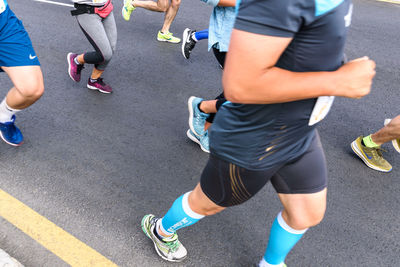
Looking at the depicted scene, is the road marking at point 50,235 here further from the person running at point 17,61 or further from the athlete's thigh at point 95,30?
the athlete's thigh at point 95,30

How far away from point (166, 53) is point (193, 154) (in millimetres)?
2584

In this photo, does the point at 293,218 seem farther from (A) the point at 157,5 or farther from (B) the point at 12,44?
Result: (A) the point at 157,5

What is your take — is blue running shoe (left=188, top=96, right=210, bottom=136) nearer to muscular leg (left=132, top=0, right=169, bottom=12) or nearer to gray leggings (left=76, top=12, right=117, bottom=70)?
gray leggings (left=76, top=12, right=117, bottom=70)

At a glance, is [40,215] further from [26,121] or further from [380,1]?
[380,1]

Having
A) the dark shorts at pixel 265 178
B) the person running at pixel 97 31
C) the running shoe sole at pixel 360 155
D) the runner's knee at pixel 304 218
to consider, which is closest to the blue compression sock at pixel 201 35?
the person running at pixel 97 31

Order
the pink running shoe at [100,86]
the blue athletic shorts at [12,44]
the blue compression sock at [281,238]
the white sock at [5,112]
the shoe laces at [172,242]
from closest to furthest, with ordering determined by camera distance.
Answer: the blue compression sock at [281,238] < the shoe laces at [172,242] < the blue athletic shorts at [12,44] < the white sock at [5,112] < the pink running shoe at [100,86]

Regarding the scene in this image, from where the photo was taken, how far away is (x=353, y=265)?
2408mm

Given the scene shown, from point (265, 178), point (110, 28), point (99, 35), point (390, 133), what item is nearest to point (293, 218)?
point (265, 178)

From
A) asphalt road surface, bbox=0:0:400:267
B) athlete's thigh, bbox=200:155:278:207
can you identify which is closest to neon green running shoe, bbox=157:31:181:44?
asphalt road surface, bbox=0:0:400:267

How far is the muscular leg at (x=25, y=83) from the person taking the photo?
2.76 metres

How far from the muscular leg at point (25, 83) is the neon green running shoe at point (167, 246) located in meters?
1.43

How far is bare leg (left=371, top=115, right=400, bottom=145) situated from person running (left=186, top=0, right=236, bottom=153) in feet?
4.84

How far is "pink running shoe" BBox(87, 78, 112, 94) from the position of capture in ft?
13.9

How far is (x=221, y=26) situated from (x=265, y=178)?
1684 millimetres
